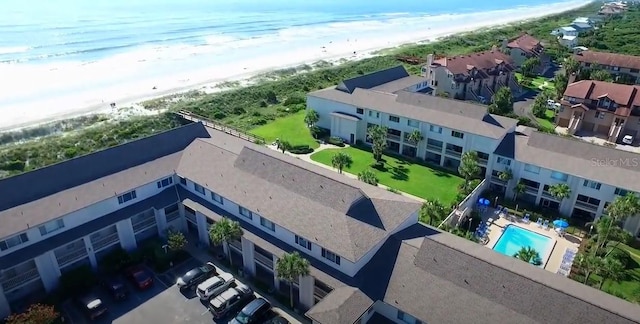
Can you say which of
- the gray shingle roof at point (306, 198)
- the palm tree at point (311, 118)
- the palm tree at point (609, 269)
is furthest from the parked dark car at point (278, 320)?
the palm tree at point (311, 118)

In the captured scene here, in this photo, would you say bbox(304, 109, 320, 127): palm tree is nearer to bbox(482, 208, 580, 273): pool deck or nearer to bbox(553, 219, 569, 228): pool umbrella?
bbox(482, 208, 580, 273): pool deck

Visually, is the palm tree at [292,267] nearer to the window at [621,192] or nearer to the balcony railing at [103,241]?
the balcony railing at [103,241]

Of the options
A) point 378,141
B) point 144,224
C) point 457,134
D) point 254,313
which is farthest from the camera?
point 378,141

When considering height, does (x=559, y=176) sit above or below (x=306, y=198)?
below

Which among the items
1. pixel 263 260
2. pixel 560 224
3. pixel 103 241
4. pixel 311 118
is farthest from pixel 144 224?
pixel 560 224

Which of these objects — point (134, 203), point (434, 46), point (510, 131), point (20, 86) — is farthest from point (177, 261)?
point (434, 46)

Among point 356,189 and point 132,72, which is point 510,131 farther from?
point 132,72

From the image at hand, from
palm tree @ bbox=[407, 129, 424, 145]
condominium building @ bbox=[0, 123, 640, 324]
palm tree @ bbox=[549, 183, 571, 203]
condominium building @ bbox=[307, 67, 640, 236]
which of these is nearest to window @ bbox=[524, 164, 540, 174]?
condominium building @ bbox=[307, 67, 640, 236]

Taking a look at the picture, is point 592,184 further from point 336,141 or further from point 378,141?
point 336,141
